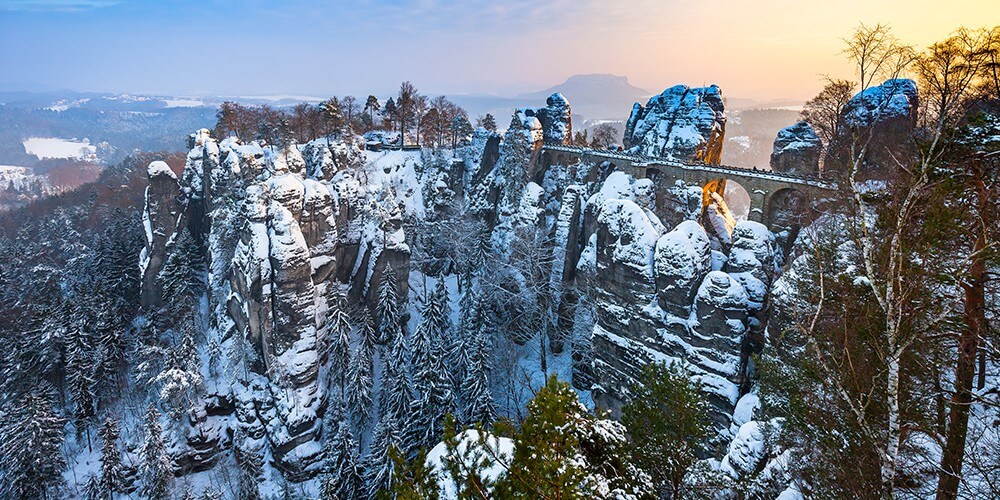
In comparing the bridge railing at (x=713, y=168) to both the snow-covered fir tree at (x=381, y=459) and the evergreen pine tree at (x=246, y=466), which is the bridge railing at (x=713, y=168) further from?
the evergreen pine tree at (x=246, y=466)

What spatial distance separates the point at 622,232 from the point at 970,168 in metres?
19.0

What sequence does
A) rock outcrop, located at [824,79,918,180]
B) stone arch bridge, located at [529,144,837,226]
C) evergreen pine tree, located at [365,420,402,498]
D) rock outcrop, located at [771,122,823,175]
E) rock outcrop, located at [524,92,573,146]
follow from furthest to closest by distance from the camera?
rock outcrop, located at [524,92,573,146]
rock outcrop, located at [771,122,823,175]
stone arch bridge, located at [529,144,837,226]
evergreen pine tree, located at [365,420,402,498]
rock outcrop, located at [824,79,918,180]

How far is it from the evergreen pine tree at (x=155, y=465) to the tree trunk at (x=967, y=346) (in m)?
38.7

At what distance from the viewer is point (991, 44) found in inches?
Result: 311

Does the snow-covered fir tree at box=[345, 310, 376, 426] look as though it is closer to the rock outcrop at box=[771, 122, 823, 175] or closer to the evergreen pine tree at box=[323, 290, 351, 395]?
the evergreen pine tree at box=[323, 290, 351, 395]

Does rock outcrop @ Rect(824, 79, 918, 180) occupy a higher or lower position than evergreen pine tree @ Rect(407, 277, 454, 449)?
higher

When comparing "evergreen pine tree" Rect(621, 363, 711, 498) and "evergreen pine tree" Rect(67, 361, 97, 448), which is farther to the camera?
"evergreen pine tree" Rect(67, 361, 97, 448)

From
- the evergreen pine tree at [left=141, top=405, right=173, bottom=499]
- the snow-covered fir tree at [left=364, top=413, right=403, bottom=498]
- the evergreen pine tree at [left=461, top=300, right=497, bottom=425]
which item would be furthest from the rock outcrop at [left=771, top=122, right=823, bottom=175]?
the evergreen pine tree at [left=141, top=405, right=173, bottom=499]

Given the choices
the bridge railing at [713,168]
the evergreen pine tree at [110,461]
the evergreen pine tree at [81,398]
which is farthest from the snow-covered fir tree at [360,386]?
the bridge railing at [713,168]

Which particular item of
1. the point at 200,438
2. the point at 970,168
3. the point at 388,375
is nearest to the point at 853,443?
the point at 970,168

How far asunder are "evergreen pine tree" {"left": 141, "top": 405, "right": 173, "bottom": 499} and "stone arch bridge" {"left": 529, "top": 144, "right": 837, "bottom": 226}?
41816 millimetres

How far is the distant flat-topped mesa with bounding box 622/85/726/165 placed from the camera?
39969mm

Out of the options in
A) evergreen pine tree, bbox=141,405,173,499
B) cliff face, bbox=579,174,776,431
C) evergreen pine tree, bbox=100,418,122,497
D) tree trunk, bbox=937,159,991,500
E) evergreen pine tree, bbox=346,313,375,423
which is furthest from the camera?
evergreen pine tree, bbox=346,313,375,423

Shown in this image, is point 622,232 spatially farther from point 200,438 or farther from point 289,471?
point 200,438
